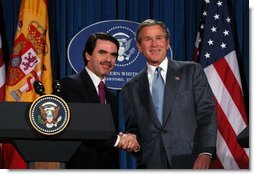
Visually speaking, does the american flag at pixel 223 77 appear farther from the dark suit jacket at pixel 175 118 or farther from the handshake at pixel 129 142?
the handshake at pixel 129 142

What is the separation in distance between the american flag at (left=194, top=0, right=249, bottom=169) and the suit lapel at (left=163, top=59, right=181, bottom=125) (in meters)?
0.20

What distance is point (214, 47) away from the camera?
397 centimetres

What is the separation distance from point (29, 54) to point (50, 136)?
2.58 ft

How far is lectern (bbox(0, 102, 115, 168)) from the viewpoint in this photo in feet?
10.6

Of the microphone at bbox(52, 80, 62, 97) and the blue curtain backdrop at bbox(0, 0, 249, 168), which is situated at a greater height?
the blue curtain backdrop at bbox(0, 0, 249, 168)

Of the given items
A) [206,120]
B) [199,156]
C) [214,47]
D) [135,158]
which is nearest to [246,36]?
[214,47]

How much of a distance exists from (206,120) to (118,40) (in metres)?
0.79

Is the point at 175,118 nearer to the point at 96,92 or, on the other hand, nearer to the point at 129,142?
the point at 129,142

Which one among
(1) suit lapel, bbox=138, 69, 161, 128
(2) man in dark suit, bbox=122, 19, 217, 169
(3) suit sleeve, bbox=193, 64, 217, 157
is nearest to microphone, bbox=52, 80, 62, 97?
(2) man in dark suit, bbox=122, 19, 217, 169

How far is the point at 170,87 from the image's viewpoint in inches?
149

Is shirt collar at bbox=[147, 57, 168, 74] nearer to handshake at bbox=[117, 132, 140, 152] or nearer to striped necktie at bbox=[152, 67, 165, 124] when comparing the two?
striped necktie at bbox=[152, 67, 165, 124]

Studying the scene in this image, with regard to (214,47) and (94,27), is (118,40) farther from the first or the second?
(214,47)

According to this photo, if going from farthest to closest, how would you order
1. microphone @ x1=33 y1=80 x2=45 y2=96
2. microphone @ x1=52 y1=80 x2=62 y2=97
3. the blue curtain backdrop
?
the blue curtain backdrop < microphone @ x1=52 y1=80 x2=62 y2=97 < microphone @ x1=33 y1=80 x2=45 y2=96

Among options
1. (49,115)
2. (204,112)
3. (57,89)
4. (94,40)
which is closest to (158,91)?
(204,112)
